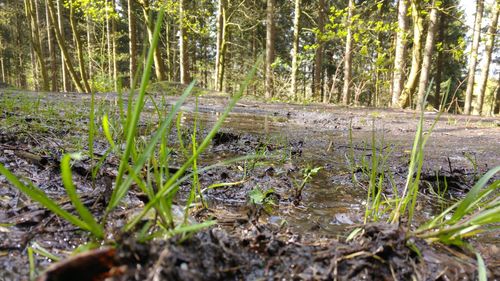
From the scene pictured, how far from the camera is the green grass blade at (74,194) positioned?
61 cm

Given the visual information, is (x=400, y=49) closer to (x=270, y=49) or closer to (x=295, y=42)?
(x=270, y=49)

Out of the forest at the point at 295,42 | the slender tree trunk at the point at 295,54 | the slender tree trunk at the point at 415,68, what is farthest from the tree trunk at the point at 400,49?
the slender tree trunk at the point at 295,54

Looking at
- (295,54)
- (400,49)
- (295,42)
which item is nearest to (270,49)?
(295,54)

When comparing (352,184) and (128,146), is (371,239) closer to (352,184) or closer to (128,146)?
(128,146)

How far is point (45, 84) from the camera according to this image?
569 inches

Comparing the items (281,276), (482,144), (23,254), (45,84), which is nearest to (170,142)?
(23,254)

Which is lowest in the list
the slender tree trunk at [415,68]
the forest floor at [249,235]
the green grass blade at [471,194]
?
the forest floor at [249,235]

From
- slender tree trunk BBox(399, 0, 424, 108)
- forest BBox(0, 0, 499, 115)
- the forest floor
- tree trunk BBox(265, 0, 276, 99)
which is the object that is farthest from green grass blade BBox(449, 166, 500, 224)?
tree trunk BBox(265, 0, 276, 99)

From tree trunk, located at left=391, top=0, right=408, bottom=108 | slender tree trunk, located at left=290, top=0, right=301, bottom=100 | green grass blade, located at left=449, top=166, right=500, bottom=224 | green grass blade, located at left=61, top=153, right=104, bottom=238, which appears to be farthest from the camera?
slender tree trunk, located at left=290, top=0, right=301, bottom=100

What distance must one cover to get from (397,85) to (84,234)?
10900 millimetres

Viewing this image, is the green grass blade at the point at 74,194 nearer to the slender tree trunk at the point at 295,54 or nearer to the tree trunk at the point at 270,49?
the slender tree trunk at the point at 295,54

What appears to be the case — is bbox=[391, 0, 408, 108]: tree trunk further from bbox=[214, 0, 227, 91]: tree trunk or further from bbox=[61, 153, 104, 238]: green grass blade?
bbox=[61, 153, 104, 238]: green grass blade

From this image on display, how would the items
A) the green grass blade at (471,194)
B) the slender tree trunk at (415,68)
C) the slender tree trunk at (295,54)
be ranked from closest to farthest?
the green grass blade at (471,194) → the slender tree trunk at (415,68) → the slender tree trunk at (295,54)

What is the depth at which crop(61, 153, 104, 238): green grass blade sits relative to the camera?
2.00 ft
